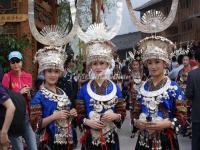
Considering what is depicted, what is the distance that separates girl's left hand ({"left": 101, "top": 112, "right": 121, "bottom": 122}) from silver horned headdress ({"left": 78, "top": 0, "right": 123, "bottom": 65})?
0.59 metres

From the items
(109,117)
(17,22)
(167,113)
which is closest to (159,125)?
(167,113)

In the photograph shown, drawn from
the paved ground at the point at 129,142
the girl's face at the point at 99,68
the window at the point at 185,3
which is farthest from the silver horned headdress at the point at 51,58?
the window at the point at 185,3

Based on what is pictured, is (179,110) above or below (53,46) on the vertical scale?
below

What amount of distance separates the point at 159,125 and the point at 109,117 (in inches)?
21.3

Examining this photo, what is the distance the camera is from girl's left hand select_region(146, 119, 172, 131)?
4867 mm

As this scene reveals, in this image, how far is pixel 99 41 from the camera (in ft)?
17.5

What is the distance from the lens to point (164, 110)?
16.4 ft

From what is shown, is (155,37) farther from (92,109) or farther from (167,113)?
(92,109)

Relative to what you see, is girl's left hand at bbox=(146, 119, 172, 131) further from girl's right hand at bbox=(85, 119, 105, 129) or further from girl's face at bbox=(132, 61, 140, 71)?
girl's face at bbox=(132, 61, 140, 71)

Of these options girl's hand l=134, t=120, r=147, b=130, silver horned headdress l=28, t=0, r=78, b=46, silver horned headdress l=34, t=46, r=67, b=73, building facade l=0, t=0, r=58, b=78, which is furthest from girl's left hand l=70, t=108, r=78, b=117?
building facade l=0, t=0, r=58, b=78

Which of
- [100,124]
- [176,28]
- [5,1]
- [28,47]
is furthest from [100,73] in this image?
[176,28]

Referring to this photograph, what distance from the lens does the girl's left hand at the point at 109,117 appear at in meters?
5.07

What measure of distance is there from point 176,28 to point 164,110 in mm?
42895

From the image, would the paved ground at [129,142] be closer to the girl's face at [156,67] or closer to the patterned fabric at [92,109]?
the patterned fabric at [92,109]
